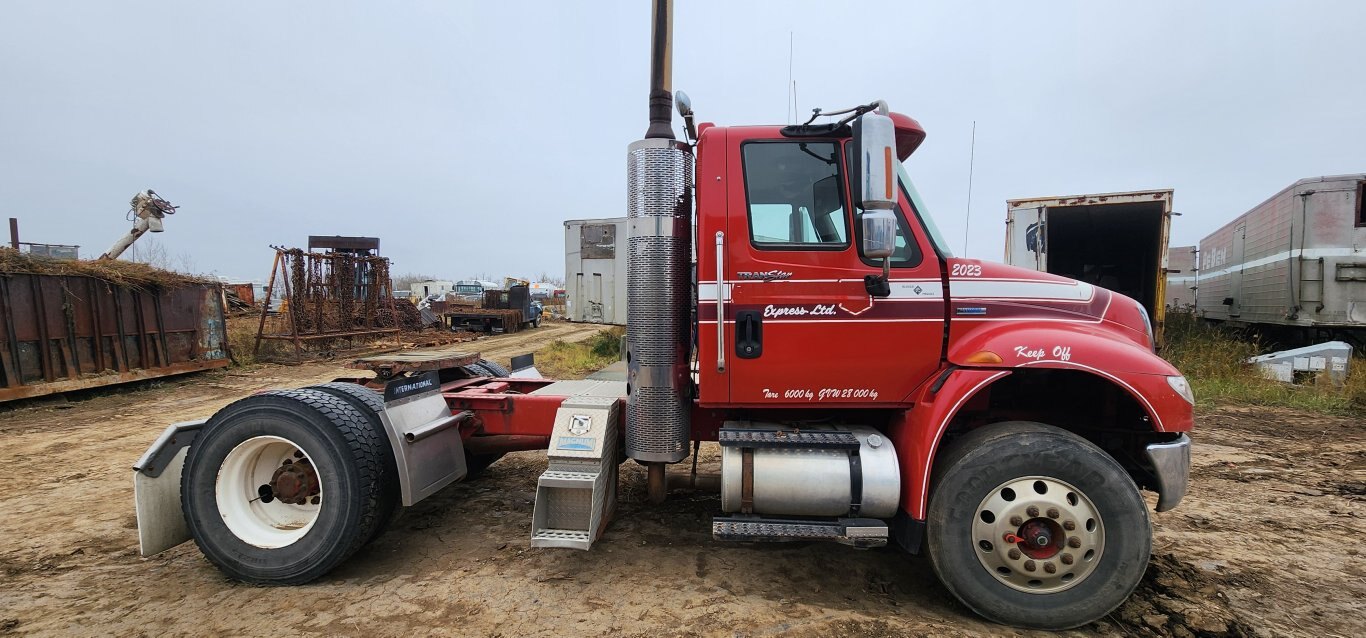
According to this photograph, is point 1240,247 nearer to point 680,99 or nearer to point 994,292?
point 994,292

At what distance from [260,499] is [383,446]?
831 millimetres

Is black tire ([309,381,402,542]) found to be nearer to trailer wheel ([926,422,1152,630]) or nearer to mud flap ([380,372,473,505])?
mud flap ([380,372,473,505])

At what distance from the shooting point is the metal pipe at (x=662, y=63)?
3.45m

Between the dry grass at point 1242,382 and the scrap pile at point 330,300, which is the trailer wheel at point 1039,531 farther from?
the scrap pile at point 330,300

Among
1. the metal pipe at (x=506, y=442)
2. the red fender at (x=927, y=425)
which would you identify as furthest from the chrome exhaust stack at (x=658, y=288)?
the red fender at (x=927, y=425)

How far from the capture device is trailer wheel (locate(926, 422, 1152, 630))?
2.73 m

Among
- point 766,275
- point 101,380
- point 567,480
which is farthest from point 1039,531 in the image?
point 101,380

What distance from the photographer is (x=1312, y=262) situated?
961 cm

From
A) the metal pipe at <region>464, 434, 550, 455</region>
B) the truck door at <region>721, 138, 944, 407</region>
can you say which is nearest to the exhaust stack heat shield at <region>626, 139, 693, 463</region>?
the truck door at <region>721, 138, 944, 407</region>

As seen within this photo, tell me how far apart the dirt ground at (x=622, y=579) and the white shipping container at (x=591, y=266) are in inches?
170

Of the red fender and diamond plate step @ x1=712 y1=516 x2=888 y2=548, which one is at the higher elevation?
the red fender

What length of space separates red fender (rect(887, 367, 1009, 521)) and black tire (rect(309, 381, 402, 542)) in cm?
287

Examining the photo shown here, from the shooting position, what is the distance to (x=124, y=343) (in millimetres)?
9758

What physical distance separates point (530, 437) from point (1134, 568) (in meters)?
3.44
